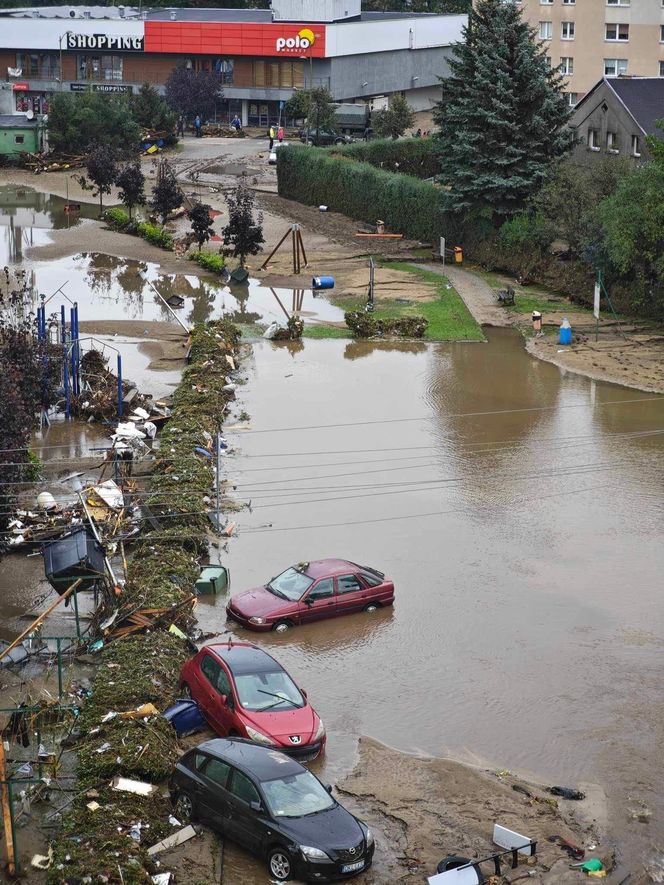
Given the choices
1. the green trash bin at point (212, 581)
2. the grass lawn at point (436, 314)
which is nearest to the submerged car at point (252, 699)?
the green trash bin at point (212, 581)

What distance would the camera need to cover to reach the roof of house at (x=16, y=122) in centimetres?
7775

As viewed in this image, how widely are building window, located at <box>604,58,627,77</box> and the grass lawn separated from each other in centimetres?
3237

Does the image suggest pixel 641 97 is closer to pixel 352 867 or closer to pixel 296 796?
pixel 296 796

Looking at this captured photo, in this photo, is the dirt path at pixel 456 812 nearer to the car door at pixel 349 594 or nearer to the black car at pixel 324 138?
the car door at pixel 349 594

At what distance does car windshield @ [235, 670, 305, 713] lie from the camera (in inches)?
695

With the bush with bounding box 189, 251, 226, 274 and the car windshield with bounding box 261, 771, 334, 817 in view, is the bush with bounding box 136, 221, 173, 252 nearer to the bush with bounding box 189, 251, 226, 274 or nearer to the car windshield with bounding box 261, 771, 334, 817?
the bush with bounding box 189, 251, 226, 274

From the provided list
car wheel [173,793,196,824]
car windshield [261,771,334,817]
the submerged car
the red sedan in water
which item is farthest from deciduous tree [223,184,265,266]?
car windshield [261,771,334,817]

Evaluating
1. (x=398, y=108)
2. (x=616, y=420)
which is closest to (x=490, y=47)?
(x=616, y=420)

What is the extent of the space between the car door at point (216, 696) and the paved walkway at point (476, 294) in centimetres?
2842

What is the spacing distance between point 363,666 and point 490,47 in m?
37.6

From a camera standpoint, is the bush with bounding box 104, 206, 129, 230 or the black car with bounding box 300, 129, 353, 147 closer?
the bush with bounding box 104, 206, 129, 230

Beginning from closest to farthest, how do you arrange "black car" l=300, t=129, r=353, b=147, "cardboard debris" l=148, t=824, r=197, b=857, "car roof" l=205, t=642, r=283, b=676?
"cardboard debris" l=148, t=824, r=197, b=857
"car roof" l=205, t=642, r=283, b=676
"black car" l=300, t=129, r=353, b=147

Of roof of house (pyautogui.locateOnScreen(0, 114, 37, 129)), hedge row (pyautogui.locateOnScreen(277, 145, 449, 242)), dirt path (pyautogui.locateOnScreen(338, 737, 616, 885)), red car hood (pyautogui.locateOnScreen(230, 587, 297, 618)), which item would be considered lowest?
dirt path (pyautogui.locateOnScreen(338, 737, 616, 885))

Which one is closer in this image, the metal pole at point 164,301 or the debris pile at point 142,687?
the debris pile at point 142,687
